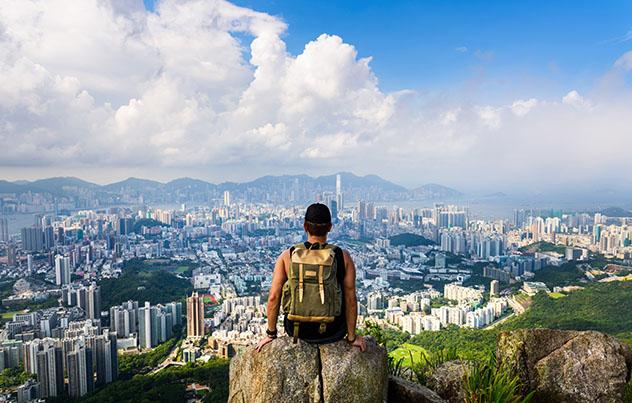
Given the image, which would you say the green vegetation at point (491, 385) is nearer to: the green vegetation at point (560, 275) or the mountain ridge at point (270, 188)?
the green vegetation at point (560, 275)

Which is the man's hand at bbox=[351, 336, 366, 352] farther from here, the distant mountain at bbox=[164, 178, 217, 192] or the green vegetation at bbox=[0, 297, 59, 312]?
the distant mountain at bbox=[164, 178, 217, 192]

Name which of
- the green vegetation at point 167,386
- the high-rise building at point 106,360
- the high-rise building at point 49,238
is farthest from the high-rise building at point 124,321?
the high-rise building at point 49,238

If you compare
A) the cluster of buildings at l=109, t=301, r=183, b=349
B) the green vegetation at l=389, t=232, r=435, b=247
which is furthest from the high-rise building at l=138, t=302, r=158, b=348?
the green vegetation at l=389, t=232, r=435, b=247

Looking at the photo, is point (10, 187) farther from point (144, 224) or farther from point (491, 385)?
point (491, 385)

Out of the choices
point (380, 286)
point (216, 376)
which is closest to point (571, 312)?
point (380, 286)

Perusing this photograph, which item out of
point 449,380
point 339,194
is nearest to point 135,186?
point 339,194
